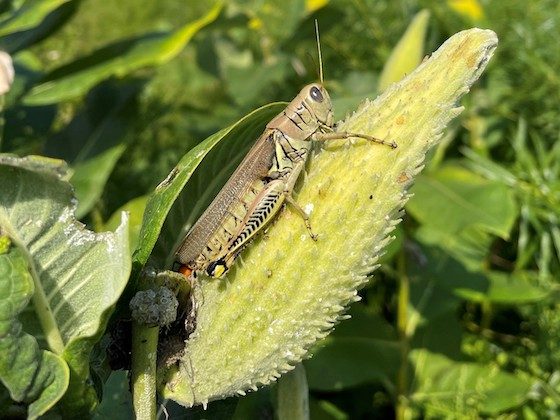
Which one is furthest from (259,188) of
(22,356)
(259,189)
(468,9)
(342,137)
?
(468,9)

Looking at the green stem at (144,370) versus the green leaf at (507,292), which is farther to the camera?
the green leaf at (507,292)

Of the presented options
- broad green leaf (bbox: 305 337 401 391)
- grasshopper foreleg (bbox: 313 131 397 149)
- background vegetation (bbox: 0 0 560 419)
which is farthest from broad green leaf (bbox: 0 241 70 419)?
broad green leaf (bbox: 305 337 401 391)

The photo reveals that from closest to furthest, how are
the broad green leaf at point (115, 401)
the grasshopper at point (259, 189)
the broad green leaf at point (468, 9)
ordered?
the grasshopper at point (259, 189), the broad green leaf at point (115, 401), the broad green leaf at point (468, 9)

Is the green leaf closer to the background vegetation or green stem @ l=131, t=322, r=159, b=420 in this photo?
the background vegetation

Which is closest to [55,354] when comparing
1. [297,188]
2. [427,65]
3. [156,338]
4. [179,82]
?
[156,338]

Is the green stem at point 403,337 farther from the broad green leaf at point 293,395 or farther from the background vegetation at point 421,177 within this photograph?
the broad green leaf at point 293,395

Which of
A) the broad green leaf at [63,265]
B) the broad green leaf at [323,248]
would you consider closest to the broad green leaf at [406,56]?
the broad green leaf at [323,248]
